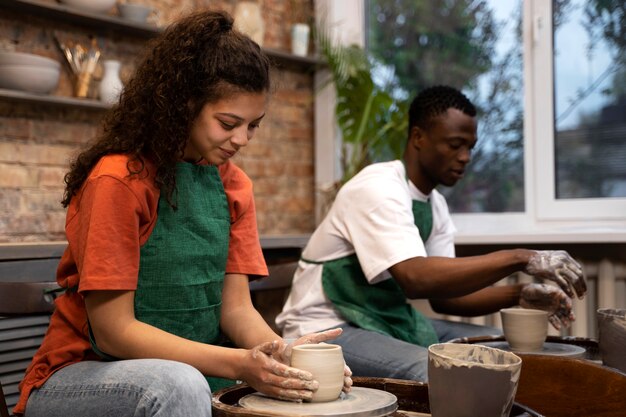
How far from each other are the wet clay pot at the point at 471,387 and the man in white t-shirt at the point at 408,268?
67cm

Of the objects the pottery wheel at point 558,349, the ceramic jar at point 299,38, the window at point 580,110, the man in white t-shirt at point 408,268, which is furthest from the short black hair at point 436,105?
the ceramic jar at point 299,38

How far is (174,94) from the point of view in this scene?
1.32m

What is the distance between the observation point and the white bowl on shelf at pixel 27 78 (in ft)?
7.83

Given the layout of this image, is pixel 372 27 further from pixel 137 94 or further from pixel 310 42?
pixel 137 94

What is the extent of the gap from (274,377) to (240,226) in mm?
529

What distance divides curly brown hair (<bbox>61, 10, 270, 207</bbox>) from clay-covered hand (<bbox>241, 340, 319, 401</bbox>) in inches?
14.4

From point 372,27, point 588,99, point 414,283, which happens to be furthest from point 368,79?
point 414,283

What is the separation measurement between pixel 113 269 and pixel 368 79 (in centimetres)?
213

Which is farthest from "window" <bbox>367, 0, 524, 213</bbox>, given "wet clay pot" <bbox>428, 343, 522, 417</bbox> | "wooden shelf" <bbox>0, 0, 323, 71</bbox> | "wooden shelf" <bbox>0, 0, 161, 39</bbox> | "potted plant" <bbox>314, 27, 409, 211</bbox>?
"wet clay pot" <bbox>428, 343, 522, 417</bbox>

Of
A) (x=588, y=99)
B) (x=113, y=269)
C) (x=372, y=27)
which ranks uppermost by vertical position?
(x=372, y=27)

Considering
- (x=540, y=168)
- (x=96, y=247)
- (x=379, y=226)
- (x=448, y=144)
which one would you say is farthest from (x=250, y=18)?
(x=96, y=247)

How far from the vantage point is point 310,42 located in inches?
140

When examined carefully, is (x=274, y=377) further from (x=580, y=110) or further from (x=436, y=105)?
(x=580, y=110)

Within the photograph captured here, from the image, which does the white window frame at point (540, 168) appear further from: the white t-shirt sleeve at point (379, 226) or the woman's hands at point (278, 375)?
the woman's hands at point (278, 375)
